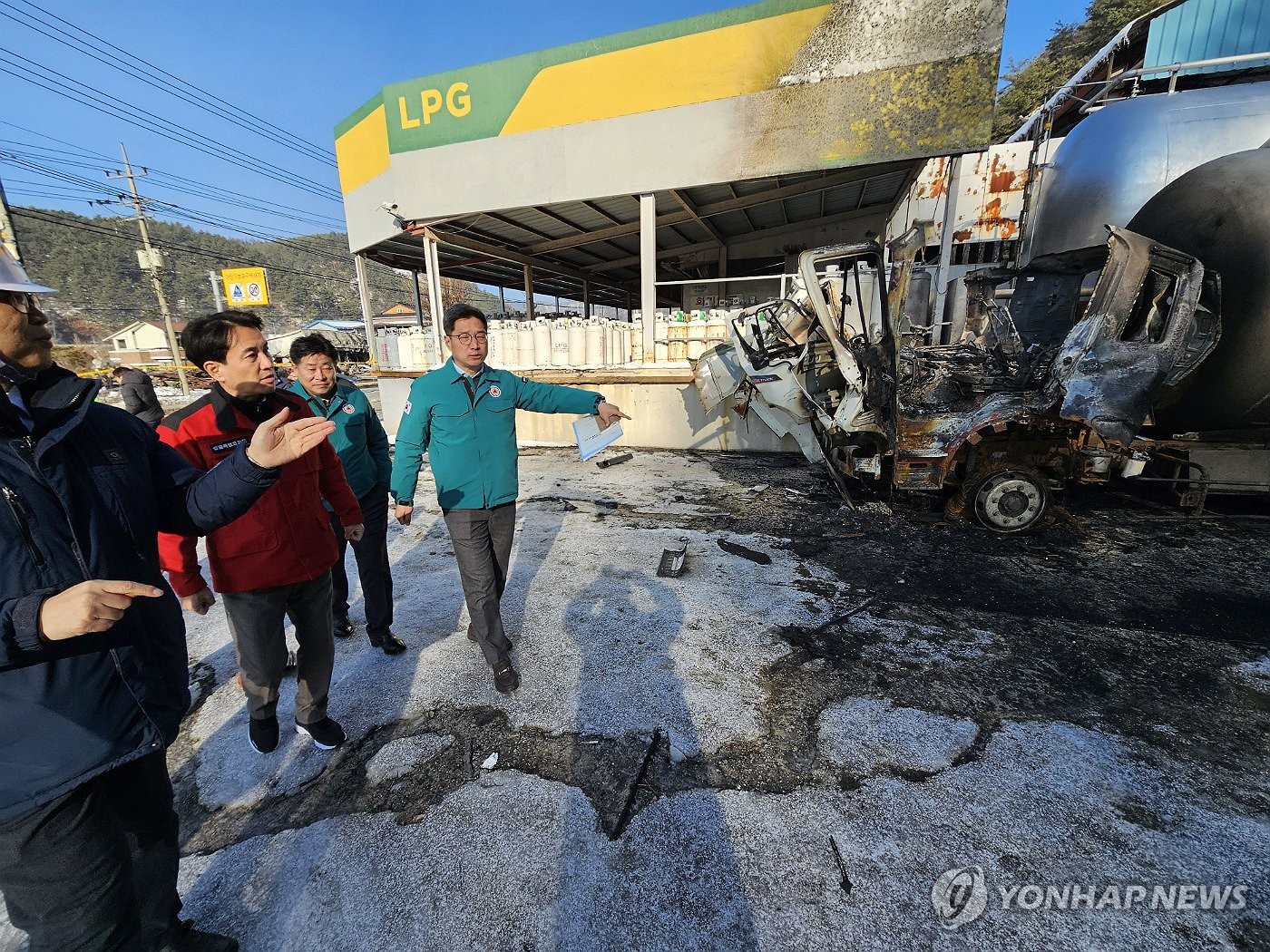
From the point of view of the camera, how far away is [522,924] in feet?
5.26

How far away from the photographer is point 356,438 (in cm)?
297

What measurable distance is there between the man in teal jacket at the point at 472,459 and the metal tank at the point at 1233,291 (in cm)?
545

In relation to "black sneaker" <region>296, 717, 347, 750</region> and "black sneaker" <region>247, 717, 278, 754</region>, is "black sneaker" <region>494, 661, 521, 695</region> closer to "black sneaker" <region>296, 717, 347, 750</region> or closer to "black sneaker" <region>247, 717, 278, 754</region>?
"black sneaker" <region>296, 717, 347, 750</region>

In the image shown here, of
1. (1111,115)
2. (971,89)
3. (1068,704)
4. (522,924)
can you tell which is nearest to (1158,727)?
(1068,704)

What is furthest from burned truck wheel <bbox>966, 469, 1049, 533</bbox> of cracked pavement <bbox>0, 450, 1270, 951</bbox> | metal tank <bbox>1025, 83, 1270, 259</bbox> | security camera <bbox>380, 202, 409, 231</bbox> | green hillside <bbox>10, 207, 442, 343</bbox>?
green hillside <bbox>10, 207, 442, 343</bbox>

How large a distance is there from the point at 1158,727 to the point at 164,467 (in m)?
4.17

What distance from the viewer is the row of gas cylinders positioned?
8.40 meters

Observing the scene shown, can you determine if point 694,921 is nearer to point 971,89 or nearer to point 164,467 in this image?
point 164,467

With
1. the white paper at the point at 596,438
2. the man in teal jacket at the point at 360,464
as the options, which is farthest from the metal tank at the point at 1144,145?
the man in teal jacket at the point at 360,464

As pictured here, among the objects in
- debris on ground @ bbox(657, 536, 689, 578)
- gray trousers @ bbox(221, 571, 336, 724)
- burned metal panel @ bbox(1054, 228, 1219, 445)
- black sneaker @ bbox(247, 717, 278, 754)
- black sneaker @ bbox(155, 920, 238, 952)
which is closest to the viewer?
black sneaker @ bbox(155, 920, 238, 952)

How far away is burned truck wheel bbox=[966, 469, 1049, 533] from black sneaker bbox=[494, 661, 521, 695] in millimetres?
4361

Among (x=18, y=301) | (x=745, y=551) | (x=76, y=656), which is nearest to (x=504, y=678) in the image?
(x=76, y=656)

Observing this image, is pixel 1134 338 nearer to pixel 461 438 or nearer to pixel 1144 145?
pixel 461 438

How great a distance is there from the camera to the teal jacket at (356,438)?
113 inches
